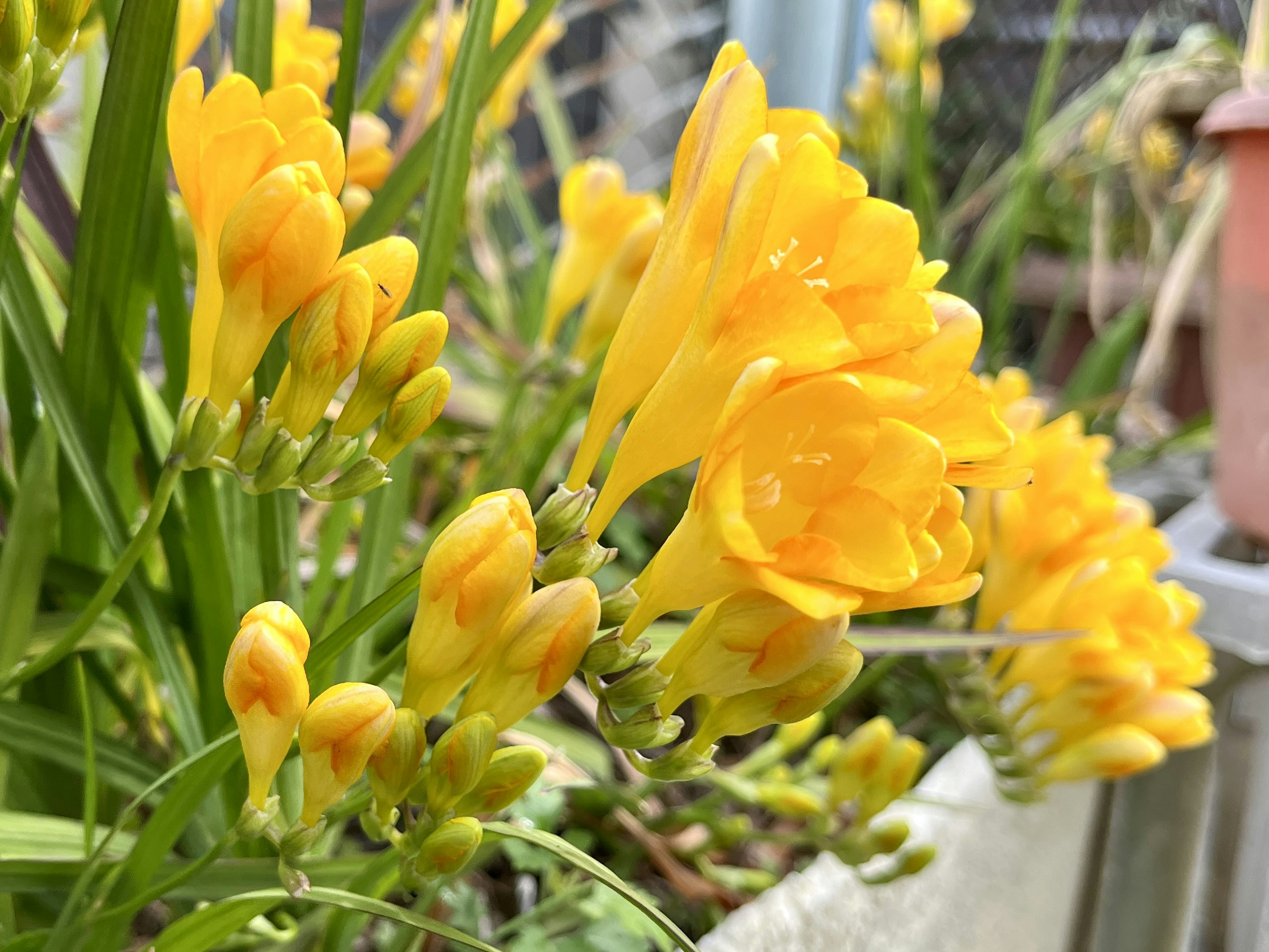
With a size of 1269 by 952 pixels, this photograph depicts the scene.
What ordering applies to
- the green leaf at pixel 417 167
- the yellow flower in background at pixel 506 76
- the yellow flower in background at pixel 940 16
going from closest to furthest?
the green leaf at pixel 417 167
the yellow flower in background at pixel 506 76
the yellow flower in background at pixel 940 16

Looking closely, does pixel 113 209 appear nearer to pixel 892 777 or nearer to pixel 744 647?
pixel 744 647

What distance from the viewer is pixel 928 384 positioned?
0.53 feet

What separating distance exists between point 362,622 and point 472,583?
0.11ft

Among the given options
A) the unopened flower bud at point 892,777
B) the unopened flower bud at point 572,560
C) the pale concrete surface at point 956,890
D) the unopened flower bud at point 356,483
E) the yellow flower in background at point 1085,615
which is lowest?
the pale concrete surface at point 956,890

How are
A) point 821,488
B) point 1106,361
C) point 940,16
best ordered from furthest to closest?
point 940,16
point 1106,361
point 821,488

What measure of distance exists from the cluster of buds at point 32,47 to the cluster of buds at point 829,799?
0.28 m

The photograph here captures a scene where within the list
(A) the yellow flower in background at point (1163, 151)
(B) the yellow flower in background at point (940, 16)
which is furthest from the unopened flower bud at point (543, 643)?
(A) the yellow flower in background at point (1163, 151)

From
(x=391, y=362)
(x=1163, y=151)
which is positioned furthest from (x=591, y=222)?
(x=1163, y=151)

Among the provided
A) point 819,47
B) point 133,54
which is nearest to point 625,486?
point 133,54

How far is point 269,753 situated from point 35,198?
0.21 m

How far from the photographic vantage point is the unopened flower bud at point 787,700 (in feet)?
0.58

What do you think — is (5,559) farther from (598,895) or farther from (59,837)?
A: (598,895)

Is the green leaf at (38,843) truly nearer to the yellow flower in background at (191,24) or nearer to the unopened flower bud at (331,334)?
the unopened flower bud at (331,334)

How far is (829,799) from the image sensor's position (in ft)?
1.30
